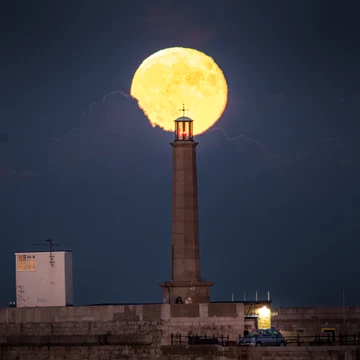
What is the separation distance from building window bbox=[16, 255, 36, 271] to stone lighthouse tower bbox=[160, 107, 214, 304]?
24.4 feet

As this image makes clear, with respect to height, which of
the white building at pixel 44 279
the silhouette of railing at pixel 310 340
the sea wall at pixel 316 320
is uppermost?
the white building at pixel 44 279

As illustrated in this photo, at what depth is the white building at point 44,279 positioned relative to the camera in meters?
83.3

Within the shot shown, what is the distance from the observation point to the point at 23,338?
80.5 m

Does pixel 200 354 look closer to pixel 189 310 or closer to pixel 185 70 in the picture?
pixel 189 310

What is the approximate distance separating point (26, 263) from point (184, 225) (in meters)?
9.30

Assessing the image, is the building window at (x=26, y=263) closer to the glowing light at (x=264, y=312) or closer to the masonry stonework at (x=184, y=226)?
the masonry stonework at (x=184, y=226)

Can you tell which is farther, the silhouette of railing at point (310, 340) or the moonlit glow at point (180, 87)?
the moonlit glow at point (180, 87)

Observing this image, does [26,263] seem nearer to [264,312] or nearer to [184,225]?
[184,225]

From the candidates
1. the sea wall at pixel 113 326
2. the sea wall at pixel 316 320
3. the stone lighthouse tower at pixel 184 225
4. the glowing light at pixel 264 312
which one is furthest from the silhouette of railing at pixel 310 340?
the stone lighthouse tower at pixel 184 225

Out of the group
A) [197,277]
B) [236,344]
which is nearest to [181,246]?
[197,277]

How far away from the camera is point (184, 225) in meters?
81.6

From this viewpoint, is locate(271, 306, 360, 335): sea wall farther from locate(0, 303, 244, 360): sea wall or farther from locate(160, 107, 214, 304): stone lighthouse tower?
locate(0, 303, 244, 360): sea wall

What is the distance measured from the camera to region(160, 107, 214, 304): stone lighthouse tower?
267 feet

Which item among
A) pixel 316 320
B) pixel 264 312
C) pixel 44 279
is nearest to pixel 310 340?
pixel 316 320
